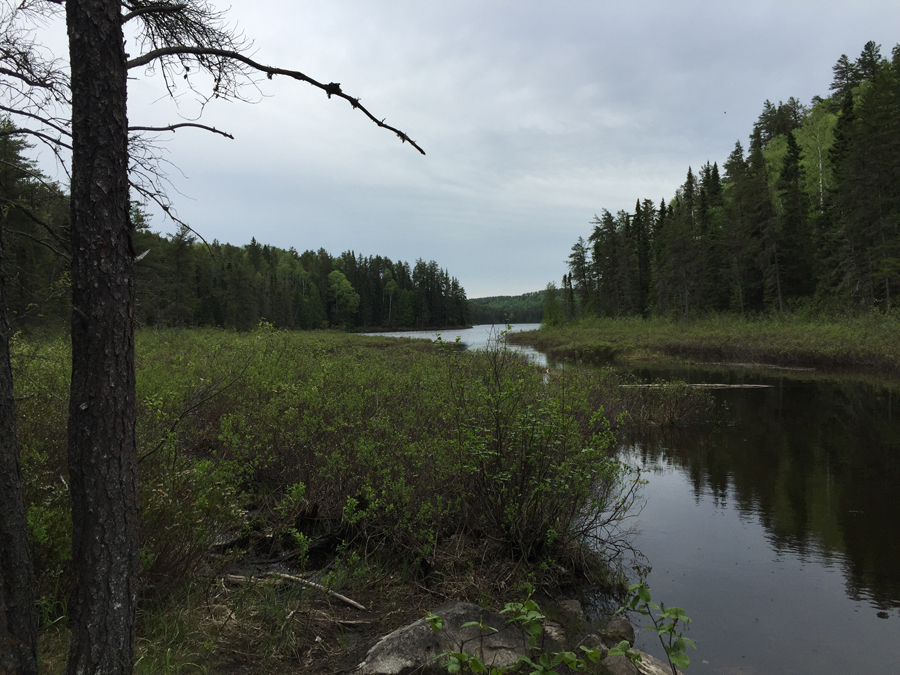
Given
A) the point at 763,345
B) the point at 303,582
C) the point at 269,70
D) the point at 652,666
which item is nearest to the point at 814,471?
the point at 652,666

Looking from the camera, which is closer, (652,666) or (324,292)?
(652,666)

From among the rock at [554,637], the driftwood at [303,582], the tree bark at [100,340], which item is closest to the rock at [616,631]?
the rock at [554,637]

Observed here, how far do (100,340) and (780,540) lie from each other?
872cm

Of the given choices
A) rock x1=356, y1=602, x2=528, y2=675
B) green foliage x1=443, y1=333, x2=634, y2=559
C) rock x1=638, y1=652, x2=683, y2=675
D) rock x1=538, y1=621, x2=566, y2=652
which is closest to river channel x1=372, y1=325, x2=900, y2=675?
rock x1=638, y1=652, x2=683, y2=675

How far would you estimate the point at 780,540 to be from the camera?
25.2 feet

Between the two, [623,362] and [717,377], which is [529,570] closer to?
[717,377]

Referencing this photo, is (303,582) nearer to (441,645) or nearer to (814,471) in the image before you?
(441,645)

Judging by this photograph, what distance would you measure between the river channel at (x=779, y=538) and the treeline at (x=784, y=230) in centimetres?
2423

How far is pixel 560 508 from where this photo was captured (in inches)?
232

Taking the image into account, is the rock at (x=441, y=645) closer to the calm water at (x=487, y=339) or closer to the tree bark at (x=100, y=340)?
the tree bark at (x=100, y=340)

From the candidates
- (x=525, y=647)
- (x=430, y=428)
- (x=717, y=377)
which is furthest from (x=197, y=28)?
(x=717, y=377)

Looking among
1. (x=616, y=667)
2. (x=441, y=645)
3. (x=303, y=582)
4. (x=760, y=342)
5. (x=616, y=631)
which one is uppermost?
(x=760, y=342)

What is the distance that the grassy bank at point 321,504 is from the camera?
3844mm

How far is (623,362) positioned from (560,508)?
27706 mm
